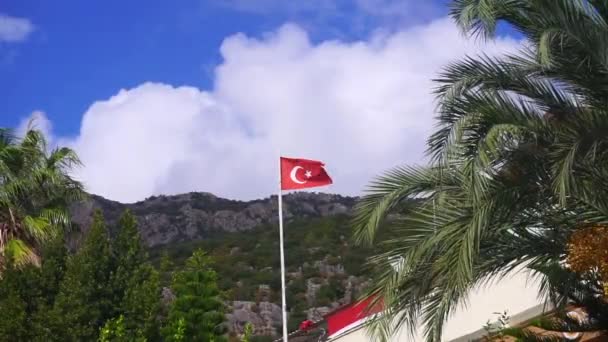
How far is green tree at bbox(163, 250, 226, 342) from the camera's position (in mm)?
17156

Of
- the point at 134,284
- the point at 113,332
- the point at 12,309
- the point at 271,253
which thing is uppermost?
the point at 271,253

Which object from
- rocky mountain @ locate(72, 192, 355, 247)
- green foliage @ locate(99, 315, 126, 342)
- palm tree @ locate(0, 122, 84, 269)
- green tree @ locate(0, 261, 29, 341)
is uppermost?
rocky mountain @ locate(72, 192, 355, 247)

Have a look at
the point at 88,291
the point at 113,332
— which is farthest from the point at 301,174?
the point at 113,332

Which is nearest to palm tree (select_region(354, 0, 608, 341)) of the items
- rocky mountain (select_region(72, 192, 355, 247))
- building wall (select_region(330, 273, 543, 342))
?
building wall (select_region(330, 273, 543, 342))

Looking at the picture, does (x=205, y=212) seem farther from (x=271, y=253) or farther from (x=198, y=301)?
(x=198, y=301)

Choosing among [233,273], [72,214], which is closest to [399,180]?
[72,214]

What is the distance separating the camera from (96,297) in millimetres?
16547

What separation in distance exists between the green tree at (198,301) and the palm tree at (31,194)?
2568mm

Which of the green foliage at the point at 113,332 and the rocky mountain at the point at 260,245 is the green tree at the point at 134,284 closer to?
the green foliage at the point at 113,332

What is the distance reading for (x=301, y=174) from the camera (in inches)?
708

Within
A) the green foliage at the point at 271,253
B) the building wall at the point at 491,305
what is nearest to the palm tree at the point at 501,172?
the building wall at the point at 491,305

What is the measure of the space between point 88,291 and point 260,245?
29828 mm

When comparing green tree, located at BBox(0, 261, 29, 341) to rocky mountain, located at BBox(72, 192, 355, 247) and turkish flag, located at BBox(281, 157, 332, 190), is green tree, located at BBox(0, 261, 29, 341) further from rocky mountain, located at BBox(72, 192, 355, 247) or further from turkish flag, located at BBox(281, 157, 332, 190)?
rocky mountain, located at BBox(72, 192, 355, 247)

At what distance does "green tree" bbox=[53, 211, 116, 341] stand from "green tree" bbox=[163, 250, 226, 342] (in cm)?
137
